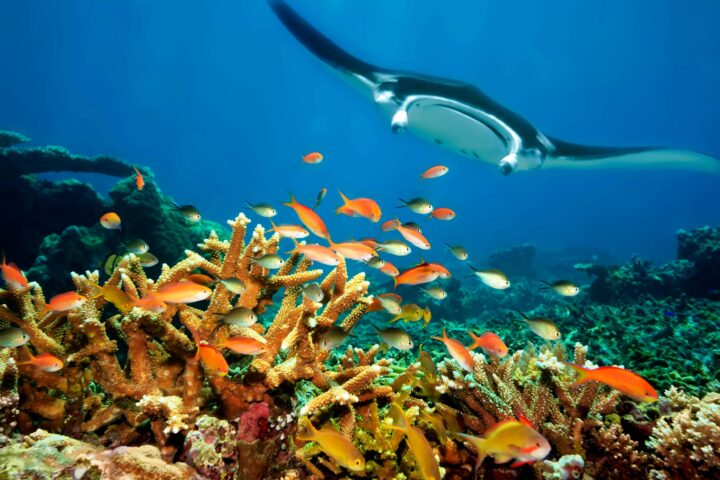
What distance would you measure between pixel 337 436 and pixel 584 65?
94750 millimetres

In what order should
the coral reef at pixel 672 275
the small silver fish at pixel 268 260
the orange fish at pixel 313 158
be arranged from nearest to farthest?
1. the small silver fish at pixel 268 260
2. the orange fish at pixel 313 158
3. the coral reef at pixel 672 275

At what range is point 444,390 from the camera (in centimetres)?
291

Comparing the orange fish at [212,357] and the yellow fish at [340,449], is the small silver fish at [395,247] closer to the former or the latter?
the orange fish at [212,357]

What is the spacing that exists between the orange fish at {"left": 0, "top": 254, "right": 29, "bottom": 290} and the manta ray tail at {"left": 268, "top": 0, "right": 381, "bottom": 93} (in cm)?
732

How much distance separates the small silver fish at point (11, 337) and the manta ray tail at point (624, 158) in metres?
9.33

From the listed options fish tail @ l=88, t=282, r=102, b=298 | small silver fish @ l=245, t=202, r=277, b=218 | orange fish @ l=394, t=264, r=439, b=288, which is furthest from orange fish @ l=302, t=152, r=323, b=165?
fish tail @ l=88, t=282, r=102, b=298

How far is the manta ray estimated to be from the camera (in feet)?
21.6

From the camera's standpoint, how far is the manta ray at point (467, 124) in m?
6.59

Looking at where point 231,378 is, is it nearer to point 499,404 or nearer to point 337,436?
point 337,436

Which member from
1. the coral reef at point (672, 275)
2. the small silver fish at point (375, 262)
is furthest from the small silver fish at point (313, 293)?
the coral reef at point (672, 275)

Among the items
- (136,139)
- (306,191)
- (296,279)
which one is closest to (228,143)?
(136,139)

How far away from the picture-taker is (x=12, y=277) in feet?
8.96

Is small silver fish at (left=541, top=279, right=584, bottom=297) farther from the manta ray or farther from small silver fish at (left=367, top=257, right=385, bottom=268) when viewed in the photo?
the manta ray

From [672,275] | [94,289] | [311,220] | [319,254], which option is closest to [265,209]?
[311,220]
